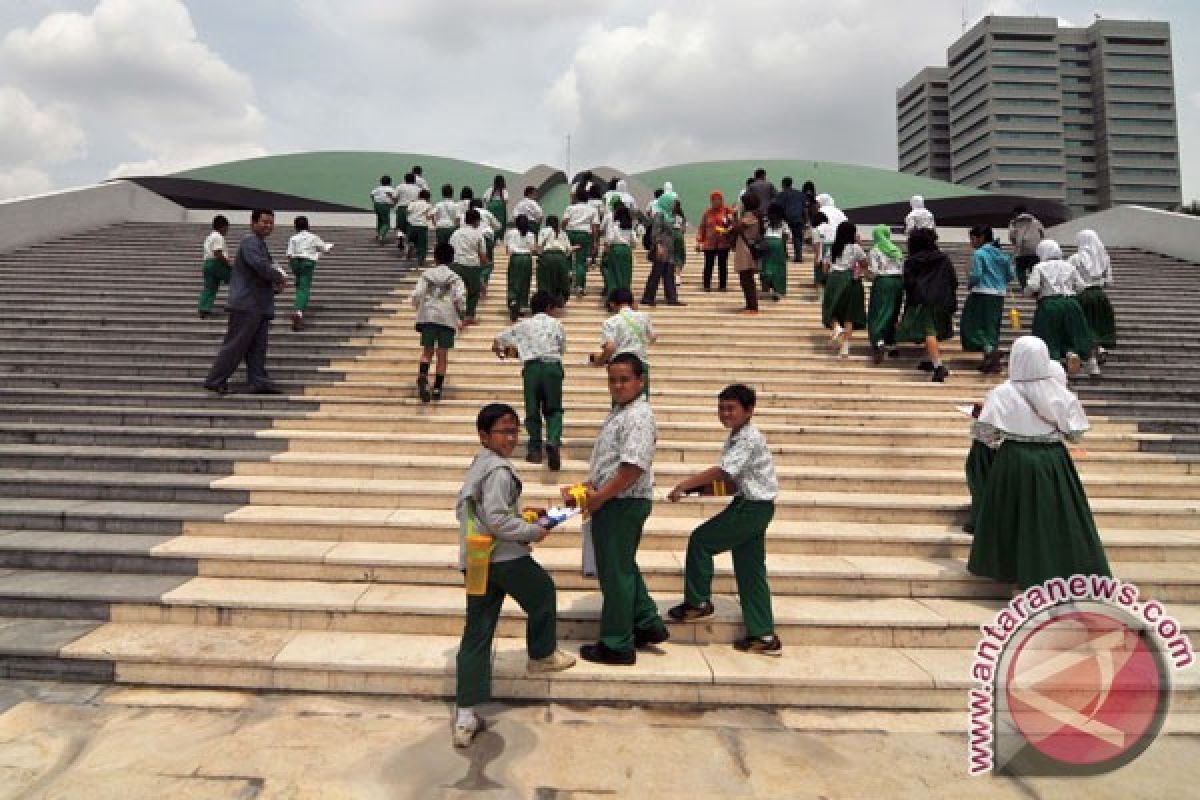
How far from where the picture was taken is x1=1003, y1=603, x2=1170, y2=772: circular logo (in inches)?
107

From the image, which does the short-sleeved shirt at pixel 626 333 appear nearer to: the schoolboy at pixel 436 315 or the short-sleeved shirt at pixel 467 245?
the schoolboy at pixel 436 315

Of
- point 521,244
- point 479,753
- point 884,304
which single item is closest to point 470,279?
point 521,244

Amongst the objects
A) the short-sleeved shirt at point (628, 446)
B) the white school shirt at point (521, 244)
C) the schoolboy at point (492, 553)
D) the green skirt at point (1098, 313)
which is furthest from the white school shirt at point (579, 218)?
the schoolboy at point (492, 553)

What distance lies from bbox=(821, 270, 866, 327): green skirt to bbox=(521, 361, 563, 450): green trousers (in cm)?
426

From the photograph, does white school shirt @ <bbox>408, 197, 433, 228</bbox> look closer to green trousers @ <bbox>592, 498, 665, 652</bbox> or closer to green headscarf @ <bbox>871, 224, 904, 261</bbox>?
green headscarf @ <bbox>871, 224, 904, 261</bbox>

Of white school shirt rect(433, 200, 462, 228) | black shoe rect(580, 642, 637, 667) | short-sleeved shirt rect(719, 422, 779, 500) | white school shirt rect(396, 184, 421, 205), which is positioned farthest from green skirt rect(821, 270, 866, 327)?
white school shirt rect(396, 184, 421, 205)

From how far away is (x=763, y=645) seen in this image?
3307 millimetres

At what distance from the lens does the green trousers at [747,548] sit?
3.24 m

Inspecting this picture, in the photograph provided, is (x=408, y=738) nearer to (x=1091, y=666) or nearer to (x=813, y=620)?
(x=813, y=620)

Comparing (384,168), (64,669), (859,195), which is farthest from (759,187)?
(384,168)

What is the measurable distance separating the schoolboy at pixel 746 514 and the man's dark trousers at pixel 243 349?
492 centimetres

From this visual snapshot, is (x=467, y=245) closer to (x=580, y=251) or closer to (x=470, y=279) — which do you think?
(x=470, y=279)

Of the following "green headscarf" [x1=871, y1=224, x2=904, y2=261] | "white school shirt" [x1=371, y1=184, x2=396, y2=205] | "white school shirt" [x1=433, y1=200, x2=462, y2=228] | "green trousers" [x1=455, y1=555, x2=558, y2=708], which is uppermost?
"white school shirt" [x1=371, y1=184, x2=396, y2=205]

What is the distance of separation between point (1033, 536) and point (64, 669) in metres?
5.26
